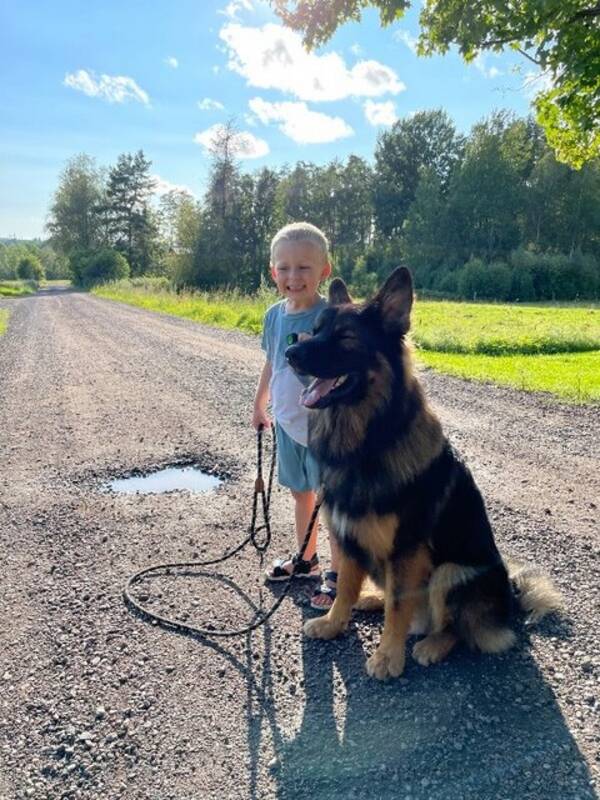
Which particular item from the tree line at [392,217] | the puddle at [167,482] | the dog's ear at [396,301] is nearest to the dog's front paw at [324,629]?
the dog's ear at [396,301]

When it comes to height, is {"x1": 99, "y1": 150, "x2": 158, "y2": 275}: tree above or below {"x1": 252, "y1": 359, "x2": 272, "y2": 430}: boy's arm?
above

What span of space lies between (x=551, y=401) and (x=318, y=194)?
195 ft

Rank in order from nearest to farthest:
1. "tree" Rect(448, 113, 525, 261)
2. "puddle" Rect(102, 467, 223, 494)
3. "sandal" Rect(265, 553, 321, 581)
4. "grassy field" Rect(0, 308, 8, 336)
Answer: "sandal" Rect(265, 553, 321, 581) → "puddle" Rect(102, 467, 223, 494) → "grassy field" Rect(0, 308, 8, 336) → "tree" Rect(448, 113, 525, 261)

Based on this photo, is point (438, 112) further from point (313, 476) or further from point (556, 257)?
point (313, 476)

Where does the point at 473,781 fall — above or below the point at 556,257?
below

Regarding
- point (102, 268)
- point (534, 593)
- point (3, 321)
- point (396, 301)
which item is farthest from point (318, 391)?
point (102, 268)

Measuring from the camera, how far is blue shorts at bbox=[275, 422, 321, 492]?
3.79 m

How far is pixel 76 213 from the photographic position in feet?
225

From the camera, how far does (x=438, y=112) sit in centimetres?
6712

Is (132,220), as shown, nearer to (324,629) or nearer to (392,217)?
(392,217)

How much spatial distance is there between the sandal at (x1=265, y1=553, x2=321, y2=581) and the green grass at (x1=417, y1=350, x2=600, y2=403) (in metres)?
6.39

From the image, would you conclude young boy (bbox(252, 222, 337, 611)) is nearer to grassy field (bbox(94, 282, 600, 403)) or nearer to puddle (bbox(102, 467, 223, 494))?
puddle (bbox(102, 467, 223, 494))

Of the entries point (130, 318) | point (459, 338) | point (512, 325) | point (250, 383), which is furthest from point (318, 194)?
point (250, 383)

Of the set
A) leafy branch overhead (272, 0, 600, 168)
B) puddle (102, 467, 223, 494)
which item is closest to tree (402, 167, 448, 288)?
leafy branch overhead (272, 0, 600, 168)
